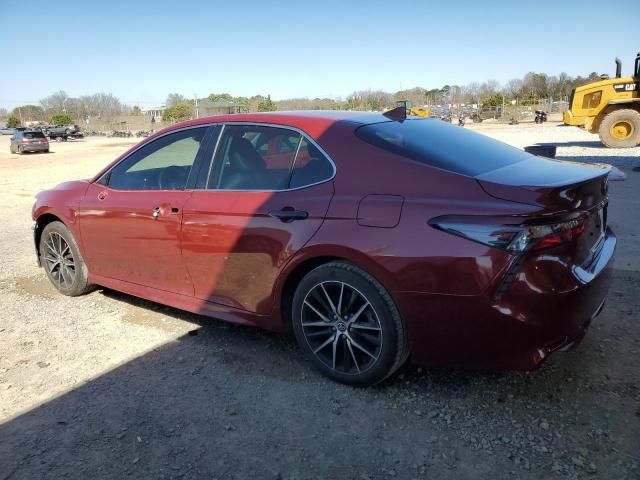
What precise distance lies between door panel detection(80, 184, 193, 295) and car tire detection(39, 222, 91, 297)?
195 millimetres

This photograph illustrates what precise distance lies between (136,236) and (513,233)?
9.17 ft

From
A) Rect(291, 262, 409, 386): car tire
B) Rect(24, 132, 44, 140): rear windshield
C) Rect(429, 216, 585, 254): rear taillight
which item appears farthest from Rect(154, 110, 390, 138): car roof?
Rect(24, 132, 44, 140): rear windshield

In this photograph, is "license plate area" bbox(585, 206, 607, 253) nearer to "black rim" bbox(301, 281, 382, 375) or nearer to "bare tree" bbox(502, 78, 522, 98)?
"black rim" bbox(301, 281, 382, 375)

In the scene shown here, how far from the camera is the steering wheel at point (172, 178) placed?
12.6 feet

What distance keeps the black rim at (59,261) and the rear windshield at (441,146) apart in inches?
125

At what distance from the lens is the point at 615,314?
394cm

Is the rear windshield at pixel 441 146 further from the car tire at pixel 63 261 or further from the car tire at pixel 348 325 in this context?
the car tire at pixel 63 261

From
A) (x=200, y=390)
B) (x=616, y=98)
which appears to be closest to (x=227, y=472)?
(x=200, y=390)

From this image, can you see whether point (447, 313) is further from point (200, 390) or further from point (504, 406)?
point (200, 390)

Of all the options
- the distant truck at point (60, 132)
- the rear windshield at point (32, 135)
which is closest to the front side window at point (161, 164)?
the rear windshield at point (32, 135)

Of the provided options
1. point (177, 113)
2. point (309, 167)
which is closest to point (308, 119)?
point (309, 167)

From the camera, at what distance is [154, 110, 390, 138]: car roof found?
3320 mm

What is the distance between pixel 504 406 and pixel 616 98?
17577 millimetres

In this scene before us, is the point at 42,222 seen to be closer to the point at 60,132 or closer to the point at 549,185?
the point at 549,185
